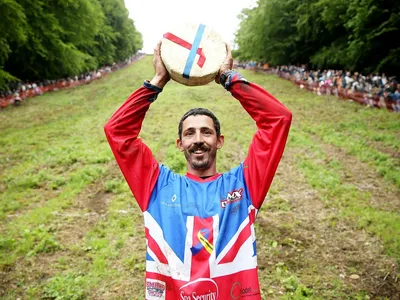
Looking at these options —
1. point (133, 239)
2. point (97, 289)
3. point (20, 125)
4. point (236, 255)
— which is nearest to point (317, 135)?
point (133, 239)

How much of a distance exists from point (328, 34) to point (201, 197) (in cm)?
3010

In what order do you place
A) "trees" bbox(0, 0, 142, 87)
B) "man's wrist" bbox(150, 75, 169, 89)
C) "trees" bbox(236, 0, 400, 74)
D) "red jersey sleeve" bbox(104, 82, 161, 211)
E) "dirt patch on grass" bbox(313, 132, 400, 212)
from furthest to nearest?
"trees" bbox(0, 0, 142, 87)
"trees" bbox(236, 0, 400, 74)
"dirt patch on grass" bbox(313, 132, 400, 212)
"man's wrist" bbox(150, 75, 169, 89)
"red jersey sleeve" bbox(104, 82, 161, 211)

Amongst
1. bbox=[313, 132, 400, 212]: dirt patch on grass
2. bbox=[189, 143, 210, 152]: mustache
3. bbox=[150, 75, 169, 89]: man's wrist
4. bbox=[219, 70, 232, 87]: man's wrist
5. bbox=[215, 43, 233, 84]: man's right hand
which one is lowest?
bbox=[313, 132, 400, 212]: dirt patch on grass

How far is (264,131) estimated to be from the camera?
2406 millimetres

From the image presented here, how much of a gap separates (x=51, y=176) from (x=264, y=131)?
7717 mm

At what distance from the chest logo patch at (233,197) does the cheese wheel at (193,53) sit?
0.88 m

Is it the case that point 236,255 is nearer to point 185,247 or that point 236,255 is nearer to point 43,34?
point 185,247

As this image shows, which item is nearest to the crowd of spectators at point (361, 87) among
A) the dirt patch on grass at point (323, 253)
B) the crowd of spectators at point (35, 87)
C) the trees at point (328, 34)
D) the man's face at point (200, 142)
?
the trees at point (328, 34)

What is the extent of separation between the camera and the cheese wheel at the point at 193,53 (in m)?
2.47

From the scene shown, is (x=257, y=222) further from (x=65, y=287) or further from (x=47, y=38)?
(x=47, y=38)

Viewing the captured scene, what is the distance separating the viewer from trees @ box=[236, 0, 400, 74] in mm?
18000

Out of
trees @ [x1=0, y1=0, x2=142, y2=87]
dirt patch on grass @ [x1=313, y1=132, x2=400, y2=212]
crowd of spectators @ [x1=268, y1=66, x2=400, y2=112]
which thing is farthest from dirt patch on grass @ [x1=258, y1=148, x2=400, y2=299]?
trees @ [x1=0, y1=0, x2=142, y2=87]

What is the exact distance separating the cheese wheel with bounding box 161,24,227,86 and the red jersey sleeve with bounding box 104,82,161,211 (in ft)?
0.78

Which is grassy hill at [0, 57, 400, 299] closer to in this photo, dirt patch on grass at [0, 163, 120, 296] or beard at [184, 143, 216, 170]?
dirt patch on grass at [0, 163, 120, 296]
